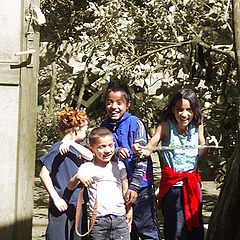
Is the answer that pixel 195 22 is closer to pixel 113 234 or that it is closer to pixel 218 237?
pixel 113 234

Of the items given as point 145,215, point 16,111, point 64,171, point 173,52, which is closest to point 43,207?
point 173,52

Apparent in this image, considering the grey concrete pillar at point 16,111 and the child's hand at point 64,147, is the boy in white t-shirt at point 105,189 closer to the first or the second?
the child's hand at point 64,147

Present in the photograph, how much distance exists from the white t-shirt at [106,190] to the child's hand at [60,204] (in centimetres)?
21

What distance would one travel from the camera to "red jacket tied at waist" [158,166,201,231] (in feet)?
20.7

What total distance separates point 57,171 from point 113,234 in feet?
2.18

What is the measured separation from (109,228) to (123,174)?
43 cm

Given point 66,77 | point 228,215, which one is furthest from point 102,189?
point 66,77

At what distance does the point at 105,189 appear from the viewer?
611cm

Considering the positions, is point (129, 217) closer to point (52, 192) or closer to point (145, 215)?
point (145, 215)

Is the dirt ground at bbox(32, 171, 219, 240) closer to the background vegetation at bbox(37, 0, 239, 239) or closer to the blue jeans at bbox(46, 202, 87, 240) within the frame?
the background vegetation at bbox(37, 0, 239, 239)

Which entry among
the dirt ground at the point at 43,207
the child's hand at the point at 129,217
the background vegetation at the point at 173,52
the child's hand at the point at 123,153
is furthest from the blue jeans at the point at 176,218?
→ the background vegetation at the point at 173,52

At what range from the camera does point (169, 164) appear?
636cm

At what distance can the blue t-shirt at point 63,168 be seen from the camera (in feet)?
20.5

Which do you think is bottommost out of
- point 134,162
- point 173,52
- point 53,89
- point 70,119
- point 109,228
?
point 109,228
